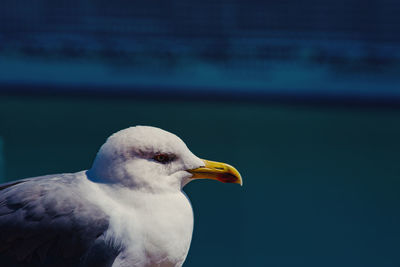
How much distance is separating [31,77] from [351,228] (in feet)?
12.5

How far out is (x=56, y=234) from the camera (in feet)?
2.00

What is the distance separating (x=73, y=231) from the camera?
0.61 metres

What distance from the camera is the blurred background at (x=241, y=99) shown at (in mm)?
2348

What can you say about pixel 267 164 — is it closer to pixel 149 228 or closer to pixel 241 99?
pixel 241 99

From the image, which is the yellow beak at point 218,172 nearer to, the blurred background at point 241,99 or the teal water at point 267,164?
the teal water at point 267,164

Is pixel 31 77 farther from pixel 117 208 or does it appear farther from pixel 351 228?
pixel 117 208

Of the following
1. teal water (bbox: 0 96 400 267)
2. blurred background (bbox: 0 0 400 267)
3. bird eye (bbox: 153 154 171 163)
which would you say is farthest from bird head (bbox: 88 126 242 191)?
blurred background (bbox: 0 0 400 267)

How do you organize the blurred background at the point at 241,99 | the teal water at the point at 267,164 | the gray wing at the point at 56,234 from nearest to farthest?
the gray wing at the point at 56,234
the teal water at the point at 267,164
the blurred background at the point at 241,99

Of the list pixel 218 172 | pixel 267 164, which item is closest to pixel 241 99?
pixel 267 164

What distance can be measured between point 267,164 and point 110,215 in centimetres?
240

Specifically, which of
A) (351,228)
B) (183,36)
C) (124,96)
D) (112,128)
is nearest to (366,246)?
(351,228)

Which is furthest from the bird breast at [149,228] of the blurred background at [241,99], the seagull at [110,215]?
the blurred background at [241,99]

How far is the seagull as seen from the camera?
61 cm

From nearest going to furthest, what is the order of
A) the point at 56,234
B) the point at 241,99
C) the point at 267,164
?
the point at 56,234
the point at 267,164
the point at 241,99
